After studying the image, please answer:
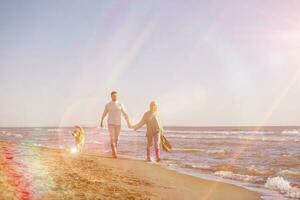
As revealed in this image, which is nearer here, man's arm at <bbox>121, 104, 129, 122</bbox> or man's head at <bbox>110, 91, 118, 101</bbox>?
man's head at <bbox>110, 91, 118, 101</bbox>

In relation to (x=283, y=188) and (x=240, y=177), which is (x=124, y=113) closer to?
(x=240, y=177)

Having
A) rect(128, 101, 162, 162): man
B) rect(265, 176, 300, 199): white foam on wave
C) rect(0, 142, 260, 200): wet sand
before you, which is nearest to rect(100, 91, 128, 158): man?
rect(128, 101, 162, 162): man

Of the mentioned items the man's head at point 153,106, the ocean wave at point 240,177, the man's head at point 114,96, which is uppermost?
the man's head at point 114,96

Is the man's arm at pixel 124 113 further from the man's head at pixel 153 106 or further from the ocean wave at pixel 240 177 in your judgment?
the ocean wave at pixel 240 177

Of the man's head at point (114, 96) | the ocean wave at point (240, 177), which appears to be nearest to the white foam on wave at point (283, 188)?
the ocean wave at point (240, 177)

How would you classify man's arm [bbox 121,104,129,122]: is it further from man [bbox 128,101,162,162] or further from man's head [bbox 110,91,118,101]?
man [bbox 128,101,162,162]

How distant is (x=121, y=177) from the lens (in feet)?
27.0

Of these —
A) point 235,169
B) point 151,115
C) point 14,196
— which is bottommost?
point 235,169

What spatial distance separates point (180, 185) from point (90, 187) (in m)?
2.86


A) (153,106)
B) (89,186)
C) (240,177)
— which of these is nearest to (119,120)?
(153,106)

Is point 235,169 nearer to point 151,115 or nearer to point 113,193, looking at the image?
point 151,115

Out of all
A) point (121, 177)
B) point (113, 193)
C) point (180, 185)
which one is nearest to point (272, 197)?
point (180, 185)

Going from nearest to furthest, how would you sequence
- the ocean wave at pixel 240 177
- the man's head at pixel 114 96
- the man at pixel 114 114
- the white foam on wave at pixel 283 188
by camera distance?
the white foam on wave at pixel 283 188, the ocean wave at pixel 240 177, the man at pixel 114 114, the man's head at pixel 114 96

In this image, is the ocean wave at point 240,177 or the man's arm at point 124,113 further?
the man's arm at point 124,113
